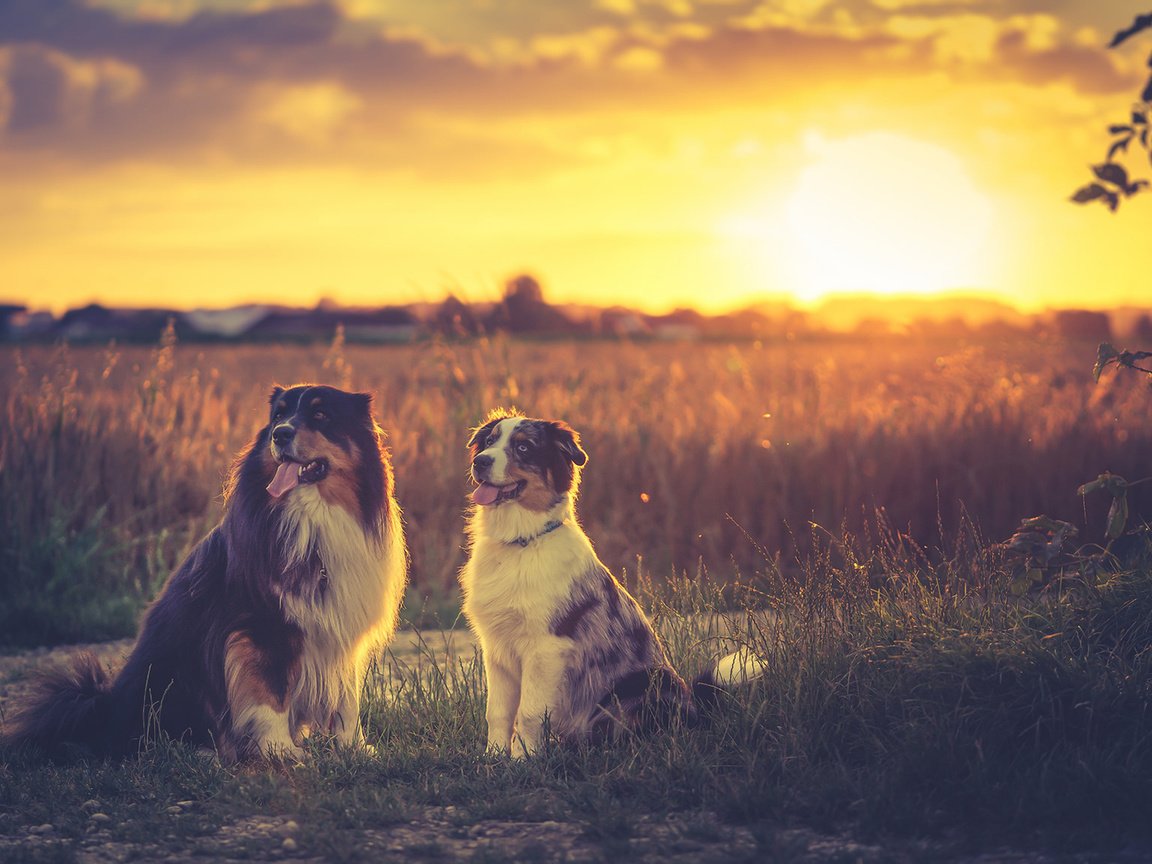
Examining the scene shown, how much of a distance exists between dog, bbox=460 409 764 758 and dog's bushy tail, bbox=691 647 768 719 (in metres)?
0.02

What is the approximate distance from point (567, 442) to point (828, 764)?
77.8 inches

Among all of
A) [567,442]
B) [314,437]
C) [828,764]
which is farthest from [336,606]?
[828,764]

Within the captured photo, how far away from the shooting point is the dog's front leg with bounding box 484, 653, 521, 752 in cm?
579

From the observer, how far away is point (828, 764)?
5.43 meters

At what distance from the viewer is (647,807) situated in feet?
16.8

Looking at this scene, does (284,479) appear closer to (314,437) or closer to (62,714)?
(314,437)

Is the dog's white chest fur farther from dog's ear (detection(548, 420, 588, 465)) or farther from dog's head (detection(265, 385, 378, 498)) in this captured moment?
dog's head (detection(265, 385, 378, 498))

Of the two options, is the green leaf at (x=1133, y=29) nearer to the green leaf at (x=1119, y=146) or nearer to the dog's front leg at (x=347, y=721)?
the green leaf at (x=1119, y=146)

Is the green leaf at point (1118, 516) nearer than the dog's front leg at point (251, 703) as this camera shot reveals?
No

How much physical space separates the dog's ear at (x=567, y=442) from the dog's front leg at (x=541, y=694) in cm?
91

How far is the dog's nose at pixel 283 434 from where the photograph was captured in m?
5.57

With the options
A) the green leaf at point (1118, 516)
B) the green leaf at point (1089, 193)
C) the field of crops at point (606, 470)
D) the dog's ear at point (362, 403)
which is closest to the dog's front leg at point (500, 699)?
the dog's ear at point (362, 403)

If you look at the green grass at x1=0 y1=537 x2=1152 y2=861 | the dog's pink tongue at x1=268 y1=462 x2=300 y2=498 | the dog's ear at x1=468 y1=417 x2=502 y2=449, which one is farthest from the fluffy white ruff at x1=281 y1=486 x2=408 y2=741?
the dog's ear at x1=468 y1=417 x2=502 y2=449

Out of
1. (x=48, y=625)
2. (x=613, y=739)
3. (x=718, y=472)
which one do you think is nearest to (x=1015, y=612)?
(x=613, y=739)
